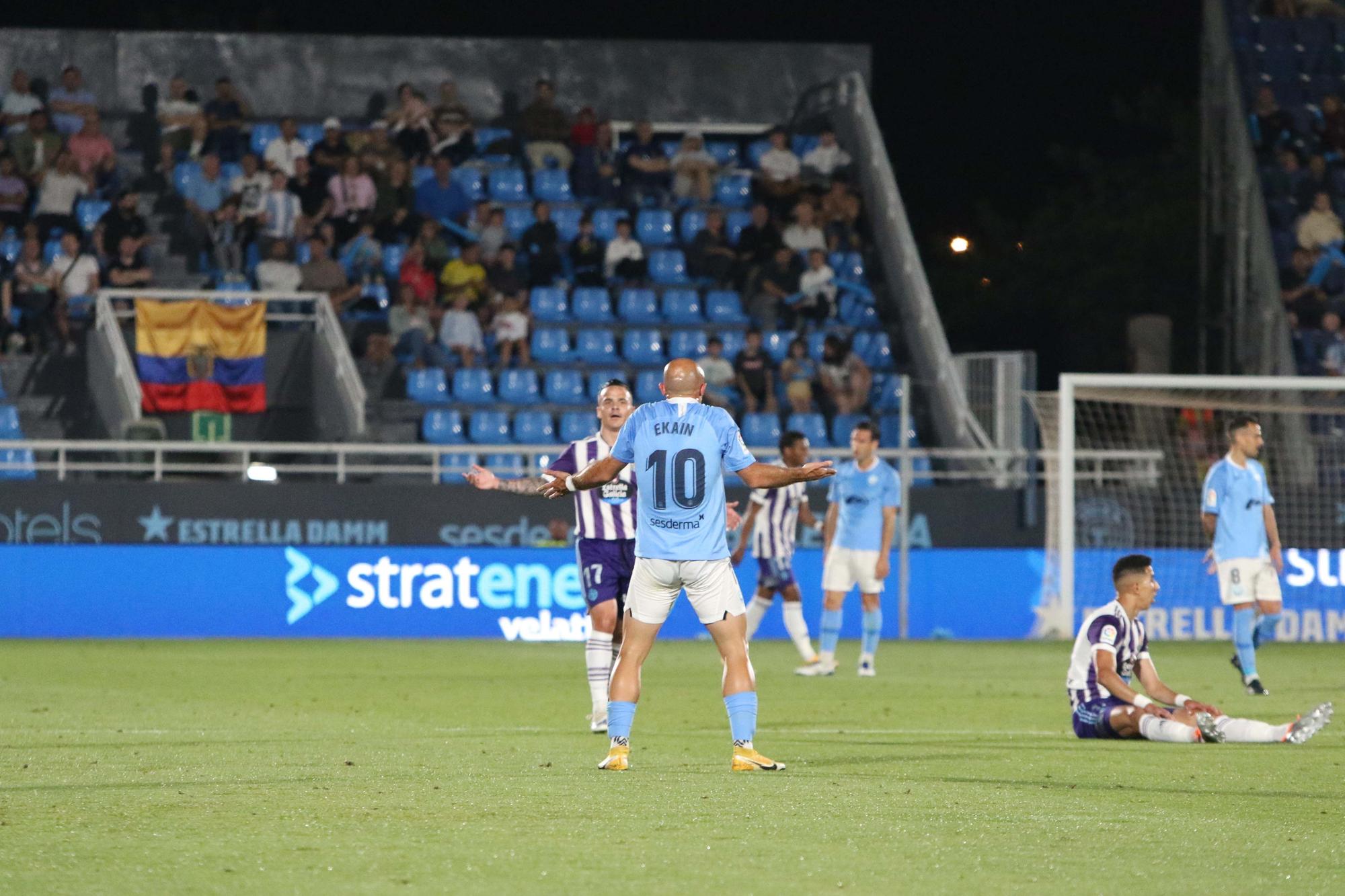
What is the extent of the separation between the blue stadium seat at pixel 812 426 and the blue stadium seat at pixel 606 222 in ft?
15.8

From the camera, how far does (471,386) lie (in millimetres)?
24703

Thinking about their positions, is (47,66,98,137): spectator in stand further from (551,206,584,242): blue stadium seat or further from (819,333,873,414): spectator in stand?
(819,333,873,414): spectator in stand

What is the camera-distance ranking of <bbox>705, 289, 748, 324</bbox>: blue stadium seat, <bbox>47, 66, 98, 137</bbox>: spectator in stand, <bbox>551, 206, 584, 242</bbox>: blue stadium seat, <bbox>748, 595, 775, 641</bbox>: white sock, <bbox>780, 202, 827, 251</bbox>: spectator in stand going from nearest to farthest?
<bbox>748, 595, 775, 641</bbox>: white sock
<bbox>705, 289, 748, 324</bbox>: blue stadium seat
<bbox>47, 66, 98, 137</bbox>: spectator in stand
<bbox>780, 202, 827, 251</bbox>: spectator in stand
<bbox>551, 206, 584, 242</bbox>: blue stadium seat

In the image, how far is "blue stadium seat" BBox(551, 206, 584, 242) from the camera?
27906 mm

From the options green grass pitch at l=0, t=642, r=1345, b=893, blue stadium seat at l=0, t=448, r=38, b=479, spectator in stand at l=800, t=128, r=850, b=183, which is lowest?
green grass pitch at l=0, t=642, r=1345, b=893

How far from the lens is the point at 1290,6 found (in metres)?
30.9

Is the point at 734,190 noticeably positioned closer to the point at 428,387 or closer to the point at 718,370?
the point at 718,370

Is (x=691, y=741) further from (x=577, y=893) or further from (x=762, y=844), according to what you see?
(x=577, y=893)

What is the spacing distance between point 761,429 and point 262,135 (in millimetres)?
9054

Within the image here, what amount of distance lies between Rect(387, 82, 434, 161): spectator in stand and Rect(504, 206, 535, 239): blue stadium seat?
1433 millimetres

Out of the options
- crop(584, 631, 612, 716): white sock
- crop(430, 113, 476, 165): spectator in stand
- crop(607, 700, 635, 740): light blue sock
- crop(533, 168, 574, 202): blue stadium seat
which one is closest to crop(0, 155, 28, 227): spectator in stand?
crop(430, 113, 476, 165): spectator in stand

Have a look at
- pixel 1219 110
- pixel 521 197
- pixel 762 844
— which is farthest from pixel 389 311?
pixel 762 844

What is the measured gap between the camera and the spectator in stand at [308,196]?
86.0 ft

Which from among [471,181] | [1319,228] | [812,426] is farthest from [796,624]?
[1319,228]
